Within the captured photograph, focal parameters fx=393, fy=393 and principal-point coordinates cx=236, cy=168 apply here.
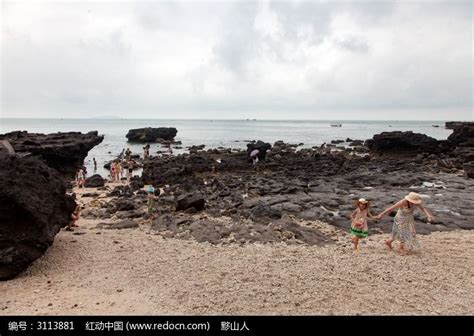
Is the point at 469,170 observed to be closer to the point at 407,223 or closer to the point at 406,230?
the point at 407,223

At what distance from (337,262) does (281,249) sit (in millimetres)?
2089

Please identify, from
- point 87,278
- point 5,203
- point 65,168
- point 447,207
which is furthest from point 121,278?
point 65,168

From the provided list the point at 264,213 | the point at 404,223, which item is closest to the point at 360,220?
the point at 404,223

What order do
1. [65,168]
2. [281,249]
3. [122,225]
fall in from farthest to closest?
[65,168] → [122,225] → [281,249]

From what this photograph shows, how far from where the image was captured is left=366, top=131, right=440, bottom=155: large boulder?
4785 centimetres

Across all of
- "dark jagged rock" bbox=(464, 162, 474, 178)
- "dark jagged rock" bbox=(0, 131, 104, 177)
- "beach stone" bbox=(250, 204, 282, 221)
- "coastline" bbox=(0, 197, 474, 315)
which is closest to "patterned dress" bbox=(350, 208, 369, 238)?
"coastline" bbox=(0, 197, 474, 315)

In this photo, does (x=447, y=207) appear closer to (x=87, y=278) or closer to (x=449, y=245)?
(x=449, y=245)

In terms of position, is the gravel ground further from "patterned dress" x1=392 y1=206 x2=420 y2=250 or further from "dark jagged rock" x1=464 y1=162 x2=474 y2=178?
"dark jagged rock" x1=464 y1=162 x2=474 y2=178

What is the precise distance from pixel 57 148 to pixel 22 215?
26898mm

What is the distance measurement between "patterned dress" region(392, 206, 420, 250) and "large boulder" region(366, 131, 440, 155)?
38801 mm

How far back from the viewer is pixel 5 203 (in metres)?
10.8

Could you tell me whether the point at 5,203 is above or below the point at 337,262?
above

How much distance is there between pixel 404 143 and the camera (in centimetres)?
4975

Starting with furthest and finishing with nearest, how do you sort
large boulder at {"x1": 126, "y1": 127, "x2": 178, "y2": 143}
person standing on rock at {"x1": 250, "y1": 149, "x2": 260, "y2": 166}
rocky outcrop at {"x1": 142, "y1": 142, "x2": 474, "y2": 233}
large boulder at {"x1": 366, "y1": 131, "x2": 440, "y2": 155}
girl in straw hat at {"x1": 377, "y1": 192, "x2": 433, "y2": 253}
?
large boulder at {"x1": 126, "y1": 127, "x2": 178, "y2": 143} < large boulder at {"x1": 366, "y1": 131, "x2": 440, "y2": 155} < person standing on rock at {"x1": 250, "y1": 149, "x2": 260, "y2": 166} < rocky outcrop at {"x1": 142, "y1": 142, "x2": 474, "y2": 233} < girl in straw hat at {"x1": 377, "y1": 192, "x2": 433, "y2": 253}
